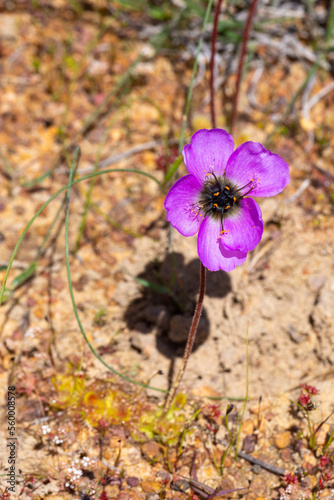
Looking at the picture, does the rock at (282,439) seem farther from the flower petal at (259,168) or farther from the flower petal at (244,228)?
the flower petal at (259,168)

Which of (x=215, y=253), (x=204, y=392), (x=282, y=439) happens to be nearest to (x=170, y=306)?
(x=204, y=392)

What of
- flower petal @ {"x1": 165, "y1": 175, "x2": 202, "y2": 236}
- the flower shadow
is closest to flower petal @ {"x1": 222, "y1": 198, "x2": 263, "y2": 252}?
flower petal @ {"x1": 165, "y1": 175, "x2": 202, "y2": 236}


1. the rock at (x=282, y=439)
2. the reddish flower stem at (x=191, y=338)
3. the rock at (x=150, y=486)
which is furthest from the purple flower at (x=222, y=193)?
the rock at (x=150, y=486)

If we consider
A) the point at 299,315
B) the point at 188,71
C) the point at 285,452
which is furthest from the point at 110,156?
the point at 285,452

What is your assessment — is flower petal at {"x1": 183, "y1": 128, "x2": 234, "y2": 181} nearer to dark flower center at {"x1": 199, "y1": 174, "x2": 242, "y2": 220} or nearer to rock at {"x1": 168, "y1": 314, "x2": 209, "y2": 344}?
dark flower center at {"x1": 199, "y1": 174, "x2": 242, "y2": 220}

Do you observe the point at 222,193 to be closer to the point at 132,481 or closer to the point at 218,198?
the point at 218,198

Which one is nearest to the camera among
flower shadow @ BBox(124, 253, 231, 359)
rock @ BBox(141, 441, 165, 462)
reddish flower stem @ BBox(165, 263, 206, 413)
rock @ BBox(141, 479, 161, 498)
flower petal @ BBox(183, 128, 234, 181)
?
flower petal @ BBox(183, 128, 234, 181)
